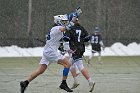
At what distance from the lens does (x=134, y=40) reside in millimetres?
37531

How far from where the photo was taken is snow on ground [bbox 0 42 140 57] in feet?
108

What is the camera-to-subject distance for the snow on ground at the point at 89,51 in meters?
32.8

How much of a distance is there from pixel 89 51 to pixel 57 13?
185 inches

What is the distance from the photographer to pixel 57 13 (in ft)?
121

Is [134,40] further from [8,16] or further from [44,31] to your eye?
[8,16]

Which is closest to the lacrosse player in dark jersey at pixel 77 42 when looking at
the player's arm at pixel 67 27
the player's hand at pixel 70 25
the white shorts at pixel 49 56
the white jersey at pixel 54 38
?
the player's hand at pixel 70 25

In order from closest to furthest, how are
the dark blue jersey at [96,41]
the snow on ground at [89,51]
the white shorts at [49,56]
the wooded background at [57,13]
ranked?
the white shorts at [49,56] → the dark blue jersey at [96,41] → the snow on ground at [89,51] → the wooded background at [57,13]

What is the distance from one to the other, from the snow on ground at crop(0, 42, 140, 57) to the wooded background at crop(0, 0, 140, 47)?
18.8 inches

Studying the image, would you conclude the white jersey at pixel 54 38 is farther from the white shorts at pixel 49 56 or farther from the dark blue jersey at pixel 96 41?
the dark blue jersey at pixel 96 41

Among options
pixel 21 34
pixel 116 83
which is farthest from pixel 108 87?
pixel 21 34

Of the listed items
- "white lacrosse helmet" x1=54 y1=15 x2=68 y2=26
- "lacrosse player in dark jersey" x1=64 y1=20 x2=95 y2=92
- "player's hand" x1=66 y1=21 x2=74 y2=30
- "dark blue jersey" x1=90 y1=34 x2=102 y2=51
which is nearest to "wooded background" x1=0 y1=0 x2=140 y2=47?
"dark blue jersey" x1=90 y1=34 x2=102 y2=51

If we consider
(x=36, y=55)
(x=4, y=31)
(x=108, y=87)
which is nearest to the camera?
(x=108, y=87)

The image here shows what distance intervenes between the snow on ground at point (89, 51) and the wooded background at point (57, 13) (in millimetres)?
479

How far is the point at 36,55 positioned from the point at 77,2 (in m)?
6.70
